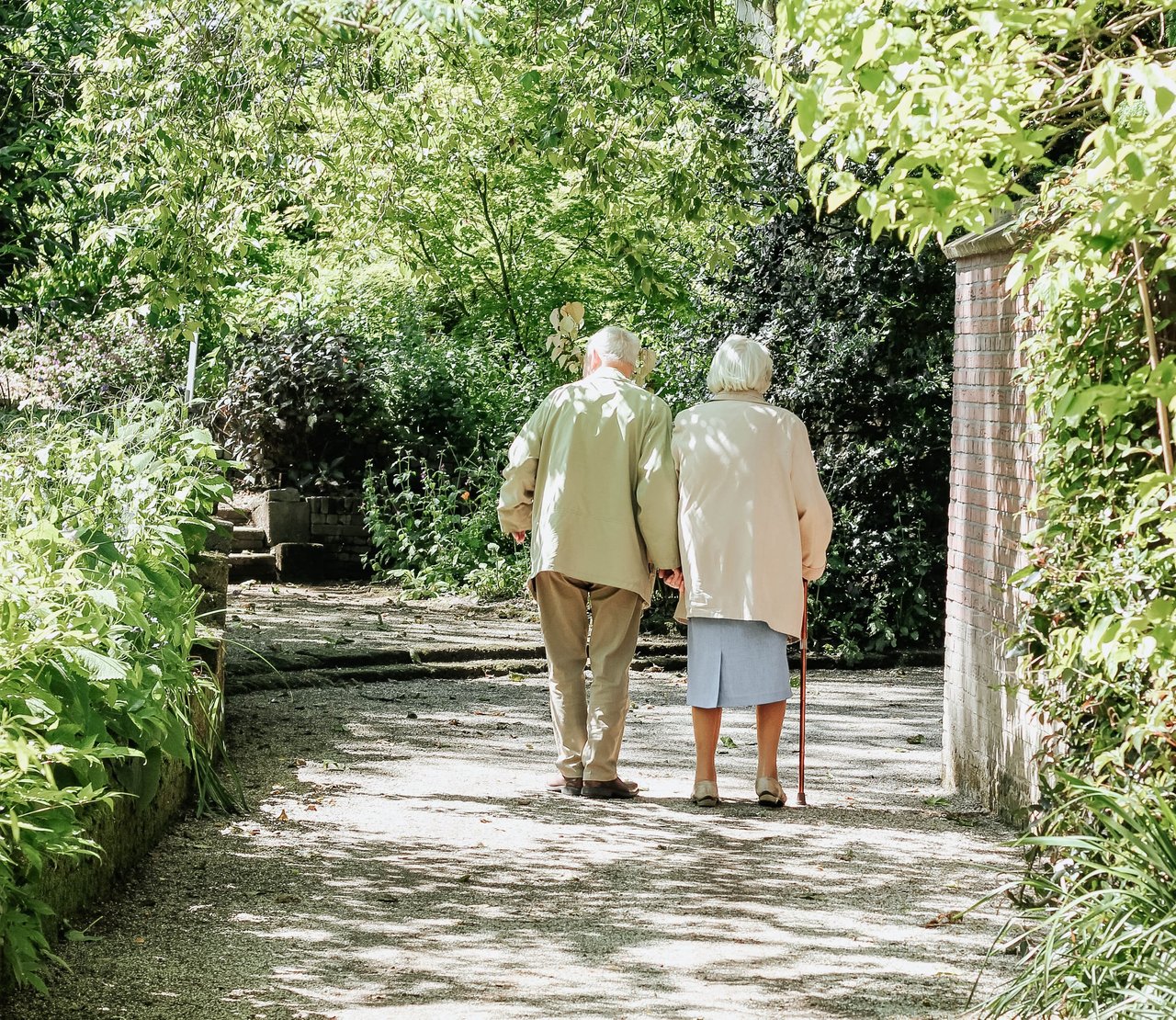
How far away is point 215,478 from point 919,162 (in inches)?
166

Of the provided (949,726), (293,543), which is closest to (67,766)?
(949,726)

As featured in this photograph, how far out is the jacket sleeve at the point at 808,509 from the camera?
21.6 feet

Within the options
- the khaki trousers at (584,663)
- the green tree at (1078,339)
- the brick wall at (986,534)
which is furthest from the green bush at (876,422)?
the green tree at (1078,339)

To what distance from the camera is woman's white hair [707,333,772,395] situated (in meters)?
6.62

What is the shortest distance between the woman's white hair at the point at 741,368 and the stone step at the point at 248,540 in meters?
8.09

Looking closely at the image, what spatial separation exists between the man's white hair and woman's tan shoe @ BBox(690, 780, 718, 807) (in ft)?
6.55

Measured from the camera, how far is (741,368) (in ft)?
21.7

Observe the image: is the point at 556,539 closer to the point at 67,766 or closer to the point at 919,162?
the point at 67,766

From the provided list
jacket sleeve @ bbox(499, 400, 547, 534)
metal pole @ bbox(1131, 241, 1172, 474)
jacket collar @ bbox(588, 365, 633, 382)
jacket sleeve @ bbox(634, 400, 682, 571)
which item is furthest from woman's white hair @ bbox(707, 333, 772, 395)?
metal pole @ bbox(1131, 241, 1172, 474)

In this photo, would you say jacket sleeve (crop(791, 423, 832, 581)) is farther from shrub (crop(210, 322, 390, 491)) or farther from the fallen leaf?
shrub (crop(210, 322, 390, 491))

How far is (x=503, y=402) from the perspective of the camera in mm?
14188

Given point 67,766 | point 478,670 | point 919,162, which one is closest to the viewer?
point 919,162

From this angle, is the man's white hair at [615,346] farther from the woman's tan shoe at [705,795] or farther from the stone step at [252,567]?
the stone step at [252,567]

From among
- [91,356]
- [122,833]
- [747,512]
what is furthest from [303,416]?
[122,833]
